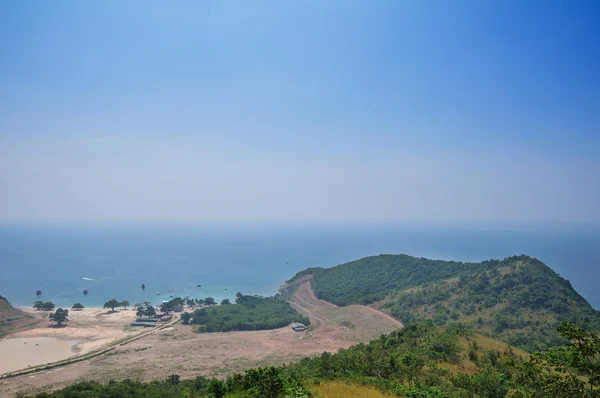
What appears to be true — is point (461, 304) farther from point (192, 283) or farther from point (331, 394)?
point (192, 283)

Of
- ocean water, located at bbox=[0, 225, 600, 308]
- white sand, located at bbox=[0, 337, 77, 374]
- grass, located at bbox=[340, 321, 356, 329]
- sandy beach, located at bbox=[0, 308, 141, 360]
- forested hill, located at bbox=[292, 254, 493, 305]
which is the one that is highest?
forested hill, located at bbox=[292, 254, 493, 305]

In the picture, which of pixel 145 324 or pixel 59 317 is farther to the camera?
pixel 145 324

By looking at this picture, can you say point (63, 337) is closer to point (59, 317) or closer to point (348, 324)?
point (59, 317)

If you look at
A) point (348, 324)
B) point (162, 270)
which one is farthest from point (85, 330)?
point (162, 270)

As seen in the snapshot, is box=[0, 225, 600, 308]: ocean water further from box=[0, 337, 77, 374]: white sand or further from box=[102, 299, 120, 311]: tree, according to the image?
box=[0, 337, 77, 374]: white sand

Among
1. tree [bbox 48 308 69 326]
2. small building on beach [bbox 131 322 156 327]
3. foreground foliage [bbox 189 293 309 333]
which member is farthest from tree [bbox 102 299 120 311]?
foreground foliage [bbox 189 293 309 333]
